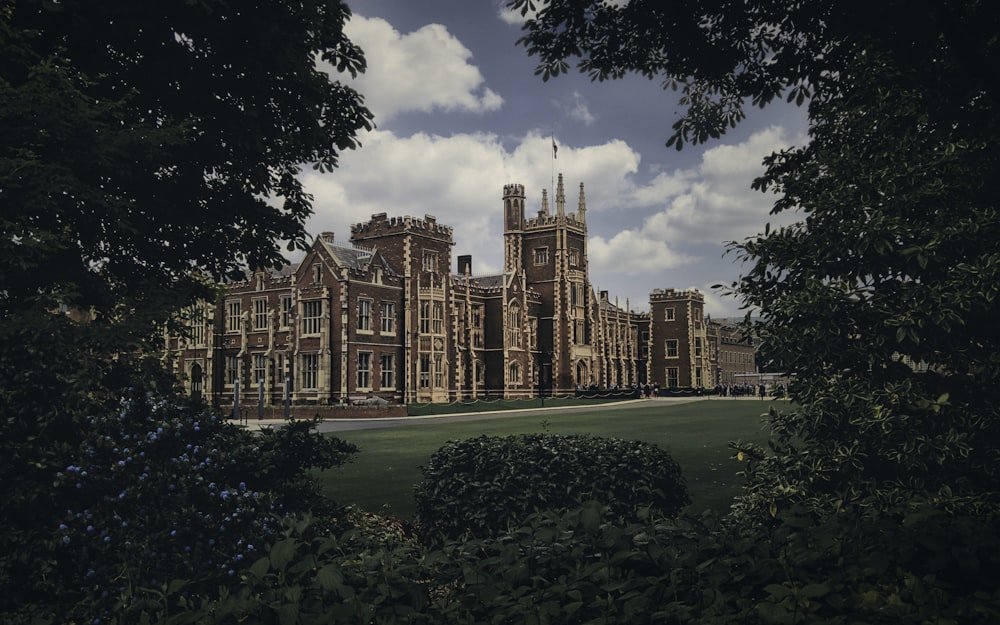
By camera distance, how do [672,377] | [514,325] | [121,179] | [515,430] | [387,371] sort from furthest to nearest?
[672,377]
[514,325]
[387,371]
[515,430]
[121,179]

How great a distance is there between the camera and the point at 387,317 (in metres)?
54.2

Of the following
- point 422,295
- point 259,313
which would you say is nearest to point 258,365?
point 259,313

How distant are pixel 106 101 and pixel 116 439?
4.43m

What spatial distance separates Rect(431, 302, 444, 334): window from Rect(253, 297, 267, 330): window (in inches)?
498

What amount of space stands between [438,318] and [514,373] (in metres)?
10.3

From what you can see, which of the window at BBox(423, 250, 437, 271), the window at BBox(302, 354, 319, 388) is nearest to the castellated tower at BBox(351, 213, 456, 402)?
the window at BBox(423, 250, 437, 271)

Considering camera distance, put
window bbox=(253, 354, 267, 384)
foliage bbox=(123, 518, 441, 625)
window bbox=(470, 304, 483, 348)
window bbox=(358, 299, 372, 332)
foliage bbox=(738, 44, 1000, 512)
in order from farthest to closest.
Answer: window bbox=(470, 304, 483, 348) < window bbox=(253, 354, 267, 384) < window bbox=(358, 299, 372, 332) < foliage bbox=(738, 44, 1000, 512) < foliage bbox=(123, 518, 441, 625)

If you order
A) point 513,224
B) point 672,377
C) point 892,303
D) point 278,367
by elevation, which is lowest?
point 672,377

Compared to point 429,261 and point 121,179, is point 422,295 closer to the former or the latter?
point 429,261

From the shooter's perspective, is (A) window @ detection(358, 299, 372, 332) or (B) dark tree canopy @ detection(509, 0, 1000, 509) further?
(A) window @ detection(358, 299, 372, 332)

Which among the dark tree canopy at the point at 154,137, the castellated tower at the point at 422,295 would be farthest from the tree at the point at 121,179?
the castellated tower at the point at 422,295

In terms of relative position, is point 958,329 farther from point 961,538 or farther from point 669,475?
point 961,538

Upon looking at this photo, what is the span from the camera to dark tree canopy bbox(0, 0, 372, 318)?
8383 mm

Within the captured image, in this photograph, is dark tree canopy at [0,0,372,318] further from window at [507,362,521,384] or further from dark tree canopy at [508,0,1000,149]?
window at [507,362,521,384]
